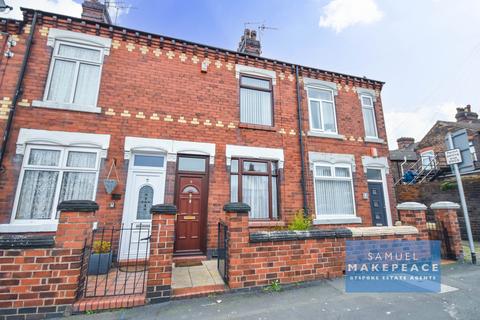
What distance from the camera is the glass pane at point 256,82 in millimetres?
7777

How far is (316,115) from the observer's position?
27.7 feet

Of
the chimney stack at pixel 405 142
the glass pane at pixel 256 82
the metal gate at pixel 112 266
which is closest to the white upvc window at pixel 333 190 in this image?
the glass pane at pixel 256 82

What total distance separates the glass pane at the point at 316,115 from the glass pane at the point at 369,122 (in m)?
2.26

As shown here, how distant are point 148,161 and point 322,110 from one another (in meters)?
6.62

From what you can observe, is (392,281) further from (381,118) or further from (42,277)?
(381,118)

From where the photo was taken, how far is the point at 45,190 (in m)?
5.38

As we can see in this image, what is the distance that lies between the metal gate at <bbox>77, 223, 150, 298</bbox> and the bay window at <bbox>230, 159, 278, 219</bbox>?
2.79 metres

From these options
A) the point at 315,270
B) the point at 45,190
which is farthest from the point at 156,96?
the point at 315,270

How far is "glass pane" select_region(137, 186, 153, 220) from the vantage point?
5844mm

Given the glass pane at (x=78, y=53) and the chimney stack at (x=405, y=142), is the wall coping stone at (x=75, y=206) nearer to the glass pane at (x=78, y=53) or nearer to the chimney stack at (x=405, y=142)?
the glass pane at (x=78, y=53)

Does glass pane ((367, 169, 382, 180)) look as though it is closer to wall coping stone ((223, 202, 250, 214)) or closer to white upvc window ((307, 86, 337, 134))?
white upvc window ((307, 86, 337, 134))

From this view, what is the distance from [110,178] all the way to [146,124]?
1.75 meters

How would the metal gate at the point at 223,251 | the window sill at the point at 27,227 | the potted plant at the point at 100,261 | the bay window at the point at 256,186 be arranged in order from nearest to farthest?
the metal gate at the point at 223,251 < the potted plant at the point at 100,261 < the window sill at the point at 27,227 < the bay window at the point at 256,186

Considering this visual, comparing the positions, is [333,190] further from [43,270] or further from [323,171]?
[43,270]
